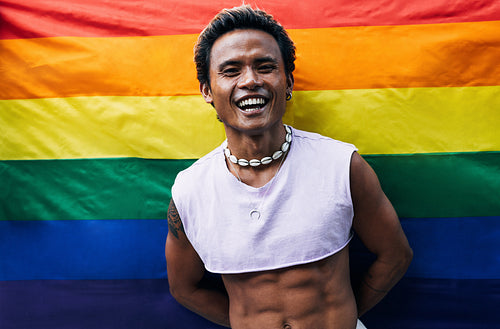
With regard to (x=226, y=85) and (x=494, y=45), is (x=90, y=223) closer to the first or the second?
(x=226, y=85)

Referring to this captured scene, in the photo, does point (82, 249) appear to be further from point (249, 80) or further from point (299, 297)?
point (249, 80)

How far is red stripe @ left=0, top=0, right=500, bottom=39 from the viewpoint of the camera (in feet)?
5.72

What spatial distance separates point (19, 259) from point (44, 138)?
63 cm

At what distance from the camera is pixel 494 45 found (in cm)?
171

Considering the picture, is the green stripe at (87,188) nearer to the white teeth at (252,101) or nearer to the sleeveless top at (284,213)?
the sleeveless top at (284,213)

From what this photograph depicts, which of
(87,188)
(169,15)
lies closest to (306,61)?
(169,15)

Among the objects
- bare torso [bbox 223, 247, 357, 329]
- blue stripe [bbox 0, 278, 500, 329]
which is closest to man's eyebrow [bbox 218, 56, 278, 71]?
bare torso [bbox 223, 247, 357, 329]

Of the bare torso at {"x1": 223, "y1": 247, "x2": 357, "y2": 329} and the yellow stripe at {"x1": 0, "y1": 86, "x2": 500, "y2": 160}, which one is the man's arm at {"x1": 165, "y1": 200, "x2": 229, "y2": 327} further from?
the yellow stripe at {"x1": 0, "y1": 86, "x2": 500, "y2": 160}

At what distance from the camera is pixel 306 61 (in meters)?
1.80

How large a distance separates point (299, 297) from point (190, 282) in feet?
1.77

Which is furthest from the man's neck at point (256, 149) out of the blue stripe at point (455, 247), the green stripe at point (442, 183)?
the blue stripe at point (455, 247)

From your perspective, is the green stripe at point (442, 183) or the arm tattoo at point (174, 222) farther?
the green stripe at point (442, 183)

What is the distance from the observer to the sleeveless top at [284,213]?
1.47 meters

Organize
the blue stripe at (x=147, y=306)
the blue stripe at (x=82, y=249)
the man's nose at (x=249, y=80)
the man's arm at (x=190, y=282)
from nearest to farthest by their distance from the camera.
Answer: the man's nose at (x=249, y=80) → the man's arm at (x=190, y=282) → the blue stripe at (x=147, y=306) → the blue stripe at (x=82, y=249)
